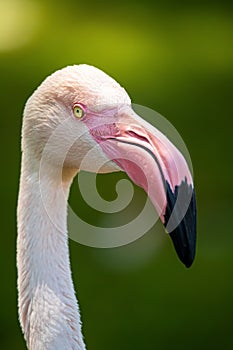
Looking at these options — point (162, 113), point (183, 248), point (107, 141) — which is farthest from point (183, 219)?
point (162, 113)

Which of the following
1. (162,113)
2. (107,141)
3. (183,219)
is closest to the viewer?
(183,219)

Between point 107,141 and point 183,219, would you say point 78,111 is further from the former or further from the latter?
point 183,219

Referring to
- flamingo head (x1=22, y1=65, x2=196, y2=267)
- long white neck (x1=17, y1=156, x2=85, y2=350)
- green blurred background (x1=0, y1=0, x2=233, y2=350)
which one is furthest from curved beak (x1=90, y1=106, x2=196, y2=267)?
green blurred background (x1=0, y1=0, x2=233, y2=350)

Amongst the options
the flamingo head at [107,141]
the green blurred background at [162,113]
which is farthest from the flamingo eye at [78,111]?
the green blurred background at [162,113]

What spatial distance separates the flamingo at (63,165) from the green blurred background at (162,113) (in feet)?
4.77

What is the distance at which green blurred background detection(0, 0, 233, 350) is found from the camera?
2.85 metres

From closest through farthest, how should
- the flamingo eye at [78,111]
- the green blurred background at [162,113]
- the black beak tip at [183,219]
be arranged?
the black beak tip at [183,219]
the flamingo eye at [78,111]
the green blurred background at [162,113]

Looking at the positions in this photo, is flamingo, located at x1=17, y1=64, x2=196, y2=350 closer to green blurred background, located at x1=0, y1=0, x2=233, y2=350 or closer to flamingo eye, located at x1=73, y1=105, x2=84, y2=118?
flamingo eye, located at x1=73, y1=105, x2=84, y2=118

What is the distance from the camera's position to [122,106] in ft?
4.09

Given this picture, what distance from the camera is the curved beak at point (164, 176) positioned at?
3.84ft

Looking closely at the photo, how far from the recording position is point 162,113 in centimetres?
332

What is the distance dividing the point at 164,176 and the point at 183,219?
59 mm

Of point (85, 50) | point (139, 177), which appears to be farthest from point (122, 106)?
point (85, 50)

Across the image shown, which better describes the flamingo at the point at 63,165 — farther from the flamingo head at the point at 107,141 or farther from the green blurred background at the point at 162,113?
the green blurred background at the point at 162,113
